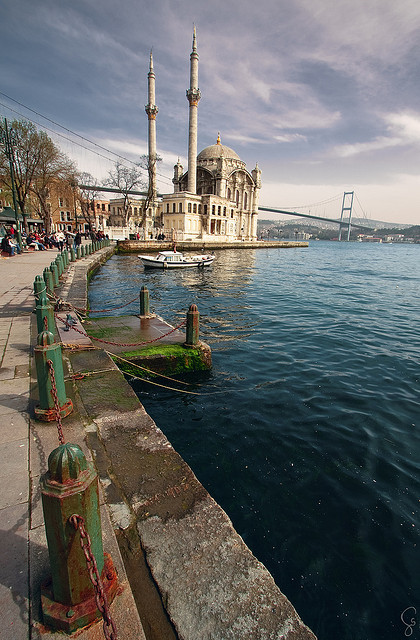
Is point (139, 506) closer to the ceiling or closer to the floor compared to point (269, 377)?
closer to the ceiling

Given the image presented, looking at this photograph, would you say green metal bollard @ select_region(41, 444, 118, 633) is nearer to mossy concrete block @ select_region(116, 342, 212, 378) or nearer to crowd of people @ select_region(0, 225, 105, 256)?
mossy concrete block @ select_region(116, 342, 212, 378)

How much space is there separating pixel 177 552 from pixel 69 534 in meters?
1.09

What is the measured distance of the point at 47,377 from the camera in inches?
149

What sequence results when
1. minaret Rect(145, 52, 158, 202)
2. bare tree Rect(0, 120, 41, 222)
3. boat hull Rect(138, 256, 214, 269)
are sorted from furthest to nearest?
minaret Rect(145, 52, 158, 202) → bare tree Rect(0, 120, 41, 222) → boat hull Rect(138, 256, 214, 269)

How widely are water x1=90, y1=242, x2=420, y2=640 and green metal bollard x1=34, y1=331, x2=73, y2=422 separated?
6.77 ft

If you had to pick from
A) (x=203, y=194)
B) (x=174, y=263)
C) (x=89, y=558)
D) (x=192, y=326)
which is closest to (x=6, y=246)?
(x=174, y=263)

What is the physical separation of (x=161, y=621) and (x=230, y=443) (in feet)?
10.7

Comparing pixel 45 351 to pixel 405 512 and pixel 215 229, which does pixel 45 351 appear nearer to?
pixel 405 512

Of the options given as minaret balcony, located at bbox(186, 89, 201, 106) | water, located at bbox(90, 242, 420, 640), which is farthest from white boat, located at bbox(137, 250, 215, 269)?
minaret balcony, located at bbox(186, 89, 201, 106)

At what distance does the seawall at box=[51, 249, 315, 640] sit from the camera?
80.3 inches

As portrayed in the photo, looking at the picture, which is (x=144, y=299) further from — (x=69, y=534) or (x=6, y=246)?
(x=6, y=246)

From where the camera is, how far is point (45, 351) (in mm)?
3732

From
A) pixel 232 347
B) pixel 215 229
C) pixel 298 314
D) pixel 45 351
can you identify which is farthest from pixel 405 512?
pixel 215 229

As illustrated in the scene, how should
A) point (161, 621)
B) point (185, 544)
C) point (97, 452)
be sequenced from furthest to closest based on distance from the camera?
point (97, 452) → point (185, 544) → point (161, 621)
